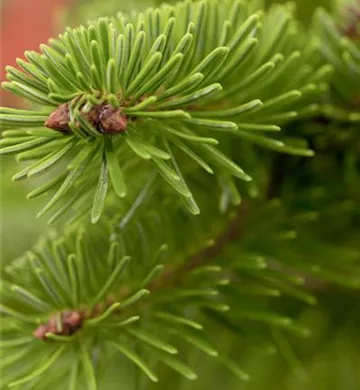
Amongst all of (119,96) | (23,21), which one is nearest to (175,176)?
(119,96)

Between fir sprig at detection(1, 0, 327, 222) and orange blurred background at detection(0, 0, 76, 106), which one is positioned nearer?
fir sprig at detection(1, 0, 327, 222)

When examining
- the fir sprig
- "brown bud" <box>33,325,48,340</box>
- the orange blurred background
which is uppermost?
the orange blurred background

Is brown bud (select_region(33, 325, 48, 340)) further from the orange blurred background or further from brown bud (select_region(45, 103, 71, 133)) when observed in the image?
the orange blurred background

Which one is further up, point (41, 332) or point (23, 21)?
point (23, 21)

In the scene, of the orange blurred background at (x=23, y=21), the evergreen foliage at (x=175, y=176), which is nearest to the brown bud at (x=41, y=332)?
the evergreen foliage at (x=175, y=176)

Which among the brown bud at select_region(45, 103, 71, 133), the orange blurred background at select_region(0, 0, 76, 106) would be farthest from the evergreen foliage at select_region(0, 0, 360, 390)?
the orange blurred background at select_region(0, 0, 76, 106)

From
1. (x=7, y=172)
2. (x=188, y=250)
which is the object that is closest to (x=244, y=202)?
(x=188, y=250)

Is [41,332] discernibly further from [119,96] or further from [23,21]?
[23,21]
